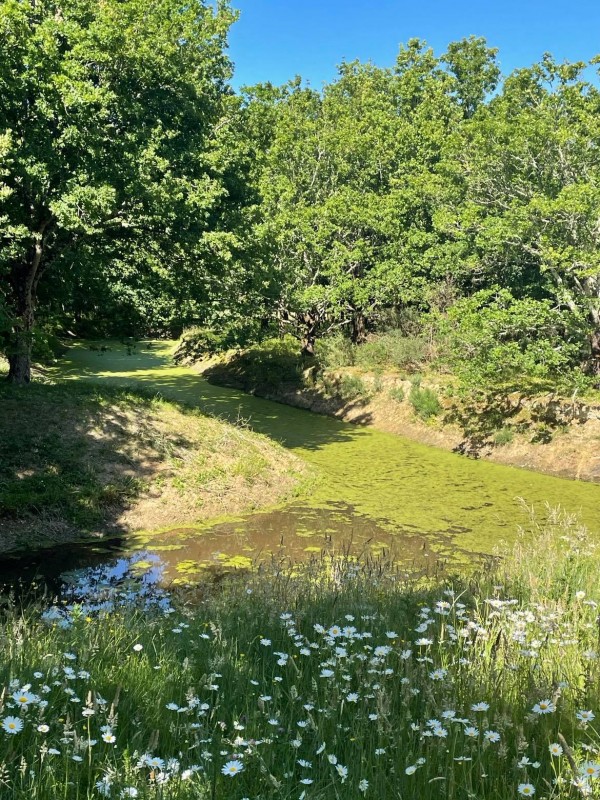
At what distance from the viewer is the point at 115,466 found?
47.0ft

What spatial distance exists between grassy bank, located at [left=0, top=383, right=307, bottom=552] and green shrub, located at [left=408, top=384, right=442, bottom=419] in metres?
7.31

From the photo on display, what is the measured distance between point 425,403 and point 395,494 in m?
8.06

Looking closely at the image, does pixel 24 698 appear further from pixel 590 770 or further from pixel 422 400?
pixel 422 400

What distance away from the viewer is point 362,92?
3791 centimetres

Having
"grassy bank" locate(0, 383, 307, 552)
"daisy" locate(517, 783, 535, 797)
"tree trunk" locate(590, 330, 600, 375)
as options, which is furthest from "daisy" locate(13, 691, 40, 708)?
"tree trunk" locate(590, 330, 600, 375)

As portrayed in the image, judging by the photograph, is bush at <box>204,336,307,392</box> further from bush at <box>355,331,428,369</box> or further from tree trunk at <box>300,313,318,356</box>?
bush at <box>355,331,428,369</box>

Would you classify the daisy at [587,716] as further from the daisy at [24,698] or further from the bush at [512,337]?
the bush at [512,337]

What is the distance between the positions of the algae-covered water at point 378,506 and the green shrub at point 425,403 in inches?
53.8

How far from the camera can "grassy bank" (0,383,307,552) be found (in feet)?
41.3

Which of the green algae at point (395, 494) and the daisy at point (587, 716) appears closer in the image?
the daisy at point (587, 716)

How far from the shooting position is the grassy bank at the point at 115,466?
12.6 metres

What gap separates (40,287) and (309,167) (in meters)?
15.2

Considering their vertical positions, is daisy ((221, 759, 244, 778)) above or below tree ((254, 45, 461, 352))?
below

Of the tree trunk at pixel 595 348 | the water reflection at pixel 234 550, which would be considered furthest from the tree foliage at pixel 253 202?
the water reflection at pixel 234 550
